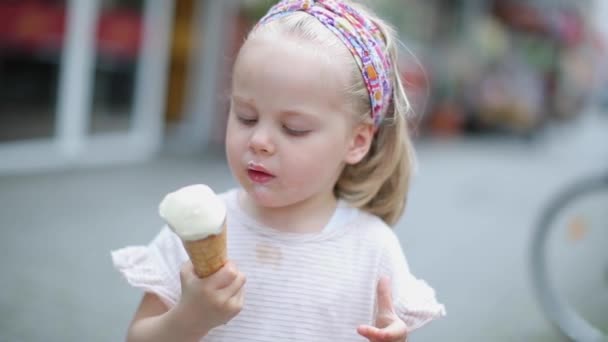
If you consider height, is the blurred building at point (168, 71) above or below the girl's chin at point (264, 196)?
below

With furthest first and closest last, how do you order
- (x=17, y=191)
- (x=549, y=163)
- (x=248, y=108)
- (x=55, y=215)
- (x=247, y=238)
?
(x=549, y=163) < (x=17, y=191) < (x=55, y=215) < (x=247, y=238) < (x=248, y=108)

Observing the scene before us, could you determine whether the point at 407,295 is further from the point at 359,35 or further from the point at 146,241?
the point at 146,241

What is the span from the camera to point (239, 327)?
175 centimetres

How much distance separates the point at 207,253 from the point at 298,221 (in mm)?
400

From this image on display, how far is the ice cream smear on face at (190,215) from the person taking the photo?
4.63 ft

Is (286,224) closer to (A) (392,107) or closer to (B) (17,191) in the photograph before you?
(A) (392,107)

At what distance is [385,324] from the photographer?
1.66 metres

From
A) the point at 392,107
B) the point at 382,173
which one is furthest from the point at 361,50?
the point at 382,173

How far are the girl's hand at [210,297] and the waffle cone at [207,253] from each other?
0.01 meters

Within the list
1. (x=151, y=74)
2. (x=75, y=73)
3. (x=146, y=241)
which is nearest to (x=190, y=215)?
(x=146, y=241)

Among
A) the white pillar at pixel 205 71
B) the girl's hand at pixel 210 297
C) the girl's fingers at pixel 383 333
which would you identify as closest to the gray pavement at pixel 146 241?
the white pillar at pixel 205 71

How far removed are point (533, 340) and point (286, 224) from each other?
2.40 meters

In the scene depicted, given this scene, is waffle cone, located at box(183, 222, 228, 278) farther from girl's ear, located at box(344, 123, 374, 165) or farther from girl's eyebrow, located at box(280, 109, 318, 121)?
girl's ear, located at box(344, 123, 374, 165)

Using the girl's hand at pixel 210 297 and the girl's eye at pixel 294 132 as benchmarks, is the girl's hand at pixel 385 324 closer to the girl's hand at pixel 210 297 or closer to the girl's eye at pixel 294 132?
the girl's hand at pixel 210 297
